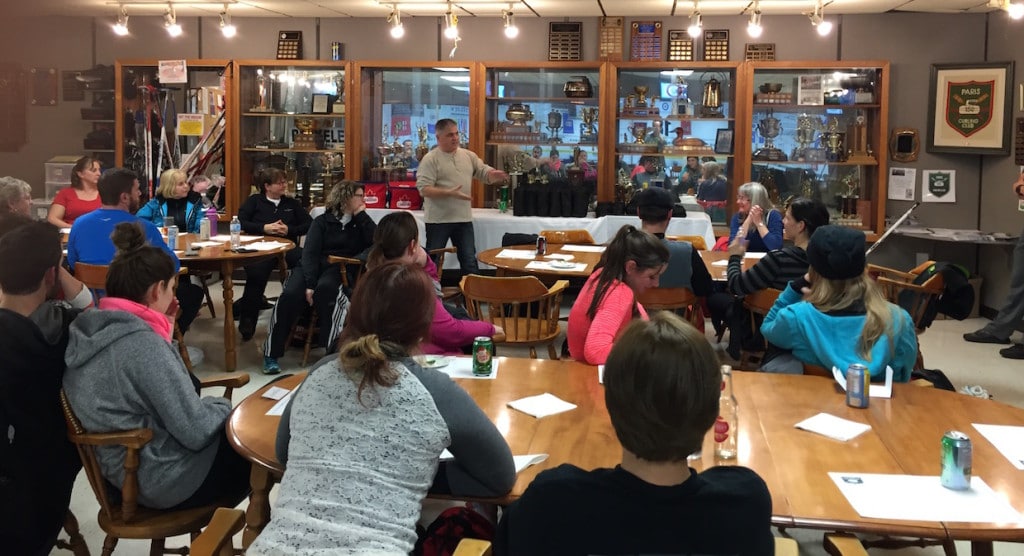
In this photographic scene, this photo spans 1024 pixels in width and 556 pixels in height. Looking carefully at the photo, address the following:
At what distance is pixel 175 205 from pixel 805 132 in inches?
210

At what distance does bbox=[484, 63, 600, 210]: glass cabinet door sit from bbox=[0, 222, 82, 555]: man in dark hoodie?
230 inches

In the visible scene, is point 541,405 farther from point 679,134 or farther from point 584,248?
point 679,134

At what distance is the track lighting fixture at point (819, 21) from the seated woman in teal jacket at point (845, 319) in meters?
4.32

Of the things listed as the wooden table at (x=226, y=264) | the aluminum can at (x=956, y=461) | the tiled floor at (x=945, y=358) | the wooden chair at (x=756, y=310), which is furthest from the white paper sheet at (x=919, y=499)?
the wooden table at (x=226, y=264)

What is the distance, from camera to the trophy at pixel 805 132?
786cm

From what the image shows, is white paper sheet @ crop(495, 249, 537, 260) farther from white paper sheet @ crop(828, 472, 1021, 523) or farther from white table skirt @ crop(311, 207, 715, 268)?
white paper sheet @ crop(828, 472, 1021, 523)

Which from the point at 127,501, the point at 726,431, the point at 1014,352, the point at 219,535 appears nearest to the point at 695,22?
the point at 1014,352

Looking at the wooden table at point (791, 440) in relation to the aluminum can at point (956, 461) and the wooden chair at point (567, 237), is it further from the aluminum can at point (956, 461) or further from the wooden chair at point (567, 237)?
the wooden chair at point (567, 237)

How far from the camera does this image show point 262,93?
838cm

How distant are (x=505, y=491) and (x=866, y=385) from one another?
118 cm

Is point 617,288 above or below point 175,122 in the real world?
below

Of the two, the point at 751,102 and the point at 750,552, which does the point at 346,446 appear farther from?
the point at 751,102

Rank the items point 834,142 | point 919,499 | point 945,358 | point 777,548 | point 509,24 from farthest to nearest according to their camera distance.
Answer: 1. point 834,142
2. point 509,24
3. point 945,358
4. point 919,499
5. point 777,548

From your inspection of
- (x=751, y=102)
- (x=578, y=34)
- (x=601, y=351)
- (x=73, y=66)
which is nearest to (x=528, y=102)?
(x=578, y=34)
